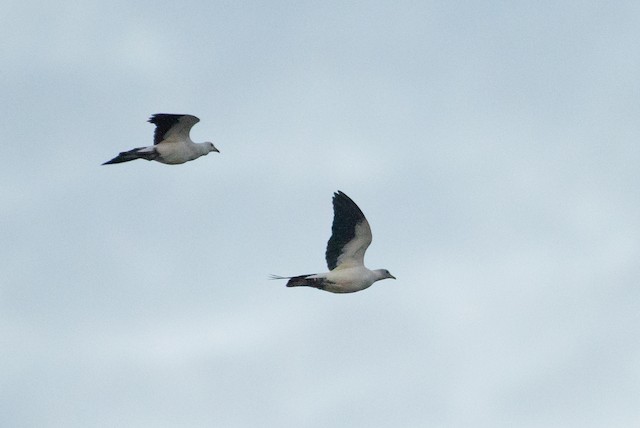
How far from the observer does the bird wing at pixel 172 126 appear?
2808 centimetres

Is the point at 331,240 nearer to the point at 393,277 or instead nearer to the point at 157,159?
the point at 393,277

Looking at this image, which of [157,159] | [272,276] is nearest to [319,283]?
[272,276]

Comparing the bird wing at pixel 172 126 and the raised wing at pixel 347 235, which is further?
the bird wing at pixel 172 126

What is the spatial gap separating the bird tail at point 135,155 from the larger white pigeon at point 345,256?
15.4 feet

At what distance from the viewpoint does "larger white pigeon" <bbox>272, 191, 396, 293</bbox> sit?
84.4 ft

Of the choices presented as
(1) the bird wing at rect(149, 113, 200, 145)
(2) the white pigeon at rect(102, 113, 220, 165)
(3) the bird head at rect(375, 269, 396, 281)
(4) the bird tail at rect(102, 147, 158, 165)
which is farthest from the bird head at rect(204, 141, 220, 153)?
(3) the bird head at rect(375, 269, 396, 281)

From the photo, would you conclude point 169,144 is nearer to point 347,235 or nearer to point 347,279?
point 347,235

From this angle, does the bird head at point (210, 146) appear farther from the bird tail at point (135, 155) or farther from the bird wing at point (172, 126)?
the bird tail at point (135, 155)

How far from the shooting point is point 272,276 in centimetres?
2550

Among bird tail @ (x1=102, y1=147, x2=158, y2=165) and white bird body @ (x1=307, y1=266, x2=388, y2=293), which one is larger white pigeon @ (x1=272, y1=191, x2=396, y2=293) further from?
bird tail @ (x1=102, y1=147, x2=158, y2=165)

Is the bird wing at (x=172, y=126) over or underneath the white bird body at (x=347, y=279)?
over

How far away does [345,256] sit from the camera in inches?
1038

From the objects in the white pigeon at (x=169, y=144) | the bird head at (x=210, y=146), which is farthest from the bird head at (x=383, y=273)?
the bird head at (x=210, y=146)

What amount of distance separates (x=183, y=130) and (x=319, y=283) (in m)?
5.36
